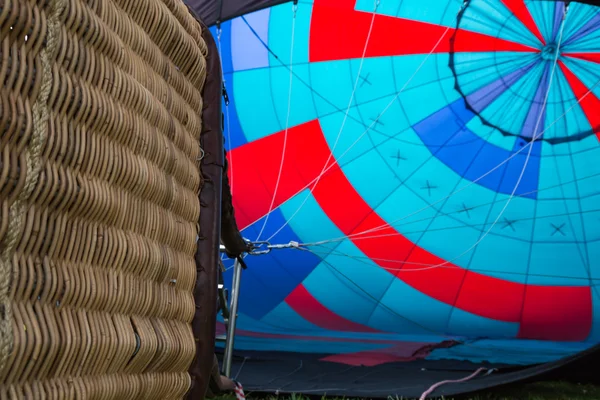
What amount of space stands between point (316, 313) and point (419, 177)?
1180 millimetres

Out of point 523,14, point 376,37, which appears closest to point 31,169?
point 376,37

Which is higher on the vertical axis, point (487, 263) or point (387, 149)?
point (387, 149)

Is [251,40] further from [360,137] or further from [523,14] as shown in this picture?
[523,14]

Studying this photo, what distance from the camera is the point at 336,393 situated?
252cm

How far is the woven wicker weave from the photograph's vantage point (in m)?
0.51

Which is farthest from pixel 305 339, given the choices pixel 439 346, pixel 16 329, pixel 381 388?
pixel 16 329

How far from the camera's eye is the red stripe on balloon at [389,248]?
13.4ft

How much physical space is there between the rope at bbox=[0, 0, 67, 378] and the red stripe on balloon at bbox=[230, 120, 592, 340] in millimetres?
3469

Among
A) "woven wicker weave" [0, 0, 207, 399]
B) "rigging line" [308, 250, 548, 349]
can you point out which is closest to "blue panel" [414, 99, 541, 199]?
"rigging line" [308, 250, 548, 349]

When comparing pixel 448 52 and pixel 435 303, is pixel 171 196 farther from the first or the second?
pixel 435 303

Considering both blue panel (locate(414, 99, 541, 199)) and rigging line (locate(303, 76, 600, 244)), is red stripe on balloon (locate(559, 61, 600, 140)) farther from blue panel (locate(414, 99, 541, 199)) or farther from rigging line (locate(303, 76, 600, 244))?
blue panel (locate(414, 99, 541, 199))

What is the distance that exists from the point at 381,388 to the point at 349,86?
1836 mm

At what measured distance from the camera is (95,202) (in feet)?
2.00

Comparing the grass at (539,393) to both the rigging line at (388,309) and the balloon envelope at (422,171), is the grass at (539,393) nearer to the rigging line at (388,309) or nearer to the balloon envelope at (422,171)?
the balloon envelope at (422,171)
